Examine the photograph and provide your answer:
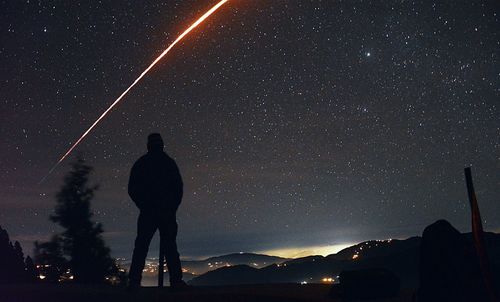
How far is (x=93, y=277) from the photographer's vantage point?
33062 mm

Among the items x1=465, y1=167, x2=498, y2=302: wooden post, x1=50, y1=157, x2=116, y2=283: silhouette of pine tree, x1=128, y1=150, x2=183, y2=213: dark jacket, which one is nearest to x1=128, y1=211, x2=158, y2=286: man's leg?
x1=128, y1=150, x2=183, y2=213: dark jacket

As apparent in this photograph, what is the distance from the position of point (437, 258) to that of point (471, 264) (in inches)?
21.9

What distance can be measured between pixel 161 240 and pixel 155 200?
966 millimetres

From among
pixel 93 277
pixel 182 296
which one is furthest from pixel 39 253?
pixel 182 296

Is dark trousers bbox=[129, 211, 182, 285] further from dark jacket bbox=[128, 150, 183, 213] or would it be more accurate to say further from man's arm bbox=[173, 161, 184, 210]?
man's arm bbox=[173, 161, 184, 210]

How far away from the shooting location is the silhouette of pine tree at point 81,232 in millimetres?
33219

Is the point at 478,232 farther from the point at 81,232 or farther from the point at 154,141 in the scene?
the point at 81,232

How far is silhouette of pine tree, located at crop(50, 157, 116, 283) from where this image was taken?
109 feet

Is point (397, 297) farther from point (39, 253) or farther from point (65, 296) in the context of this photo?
point (39, 253)

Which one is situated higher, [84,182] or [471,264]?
[84,182]

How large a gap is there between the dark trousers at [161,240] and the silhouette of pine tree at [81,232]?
2322 cm

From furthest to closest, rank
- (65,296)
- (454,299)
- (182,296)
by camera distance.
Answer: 1. (65,296)
2. (182,296)
3. (454,299)

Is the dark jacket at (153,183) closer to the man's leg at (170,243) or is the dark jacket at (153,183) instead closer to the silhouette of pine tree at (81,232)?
the man's leg at (170,243)

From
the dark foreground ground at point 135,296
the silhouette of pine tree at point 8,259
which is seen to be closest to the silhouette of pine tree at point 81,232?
the silhouette of pine tree at point 8,259
